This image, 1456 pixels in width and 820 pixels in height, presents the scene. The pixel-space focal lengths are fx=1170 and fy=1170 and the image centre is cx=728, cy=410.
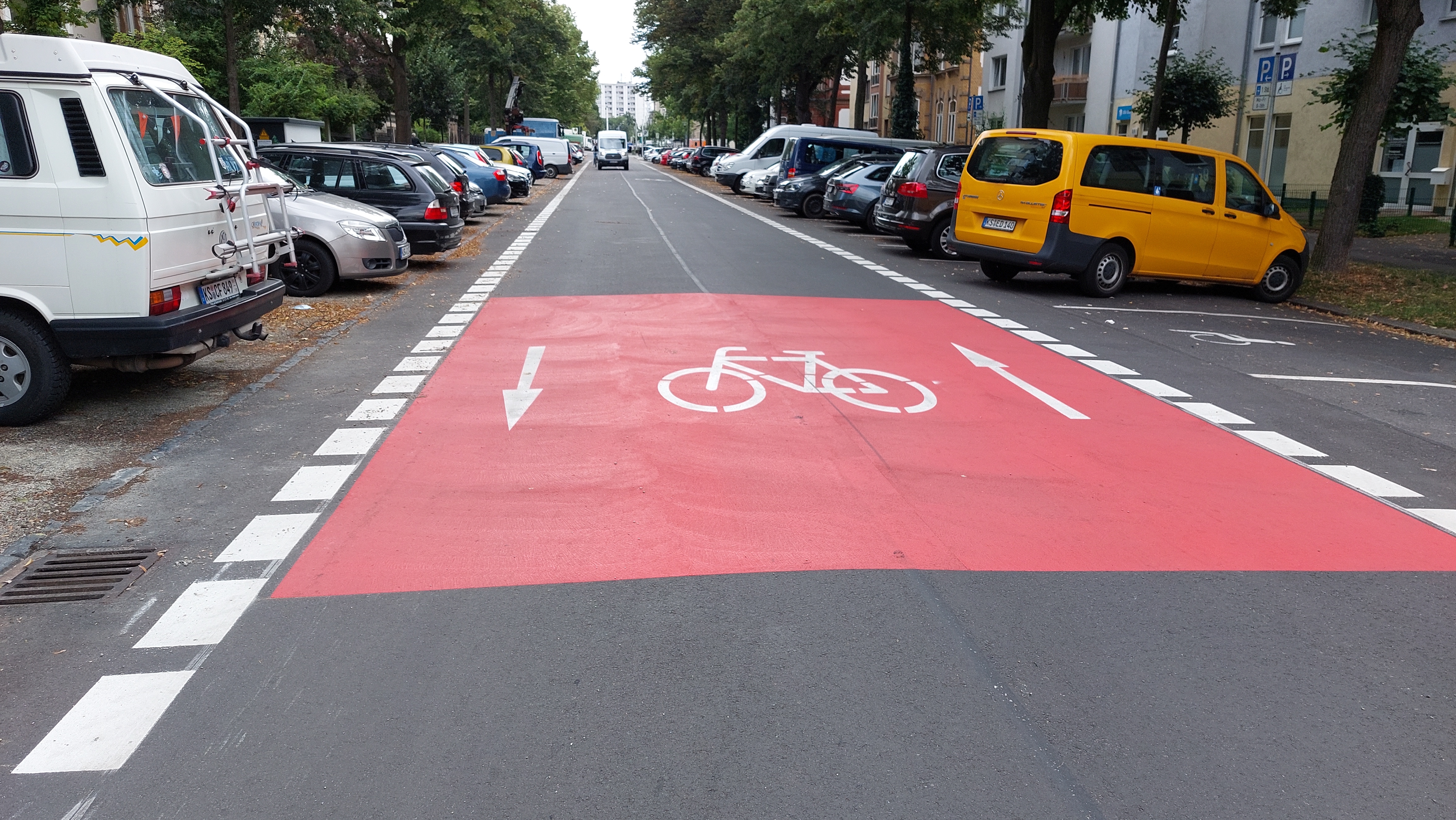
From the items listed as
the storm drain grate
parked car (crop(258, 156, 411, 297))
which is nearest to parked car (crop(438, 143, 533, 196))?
parked car (crop(258, 156, 411, 297))

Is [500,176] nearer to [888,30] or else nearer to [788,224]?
[788,224]

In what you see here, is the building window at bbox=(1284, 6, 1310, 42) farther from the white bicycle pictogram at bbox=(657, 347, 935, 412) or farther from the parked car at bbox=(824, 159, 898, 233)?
the white bicycle pictogram at bbox=(657, 347, 935, 412)

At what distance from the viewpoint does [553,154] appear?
6103cm

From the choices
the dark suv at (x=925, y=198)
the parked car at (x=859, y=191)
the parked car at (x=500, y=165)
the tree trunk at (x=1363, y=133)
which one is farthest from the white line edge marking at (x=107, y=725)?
the parked car at (x=500, y=165)

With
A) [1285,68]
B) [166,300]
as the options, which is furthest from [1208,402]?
[1285,68]

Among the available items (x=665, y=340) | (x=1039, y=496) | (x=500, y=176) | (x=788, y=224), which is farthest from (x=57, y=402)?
(x=500, y=176)

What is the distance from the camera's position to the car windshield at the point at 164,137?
724 centimetres

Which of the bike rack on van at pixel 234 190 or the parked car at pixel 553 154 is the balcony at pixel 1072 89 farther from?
the bike rack on van at pixel 234 190

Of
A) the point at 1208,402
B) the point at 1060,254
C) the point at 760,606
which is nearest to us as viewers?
the point at 760,606

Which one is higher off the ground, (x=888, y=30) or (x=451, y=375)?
(x=888, y=30)

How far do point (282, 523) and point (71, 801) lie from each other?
7.92 ft

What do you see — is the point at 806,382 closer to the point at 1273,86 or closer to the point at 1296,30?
the point at 1273,86

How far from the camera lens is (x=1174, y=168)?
14789mm

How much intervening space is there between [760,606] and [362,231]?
10.7 meters
